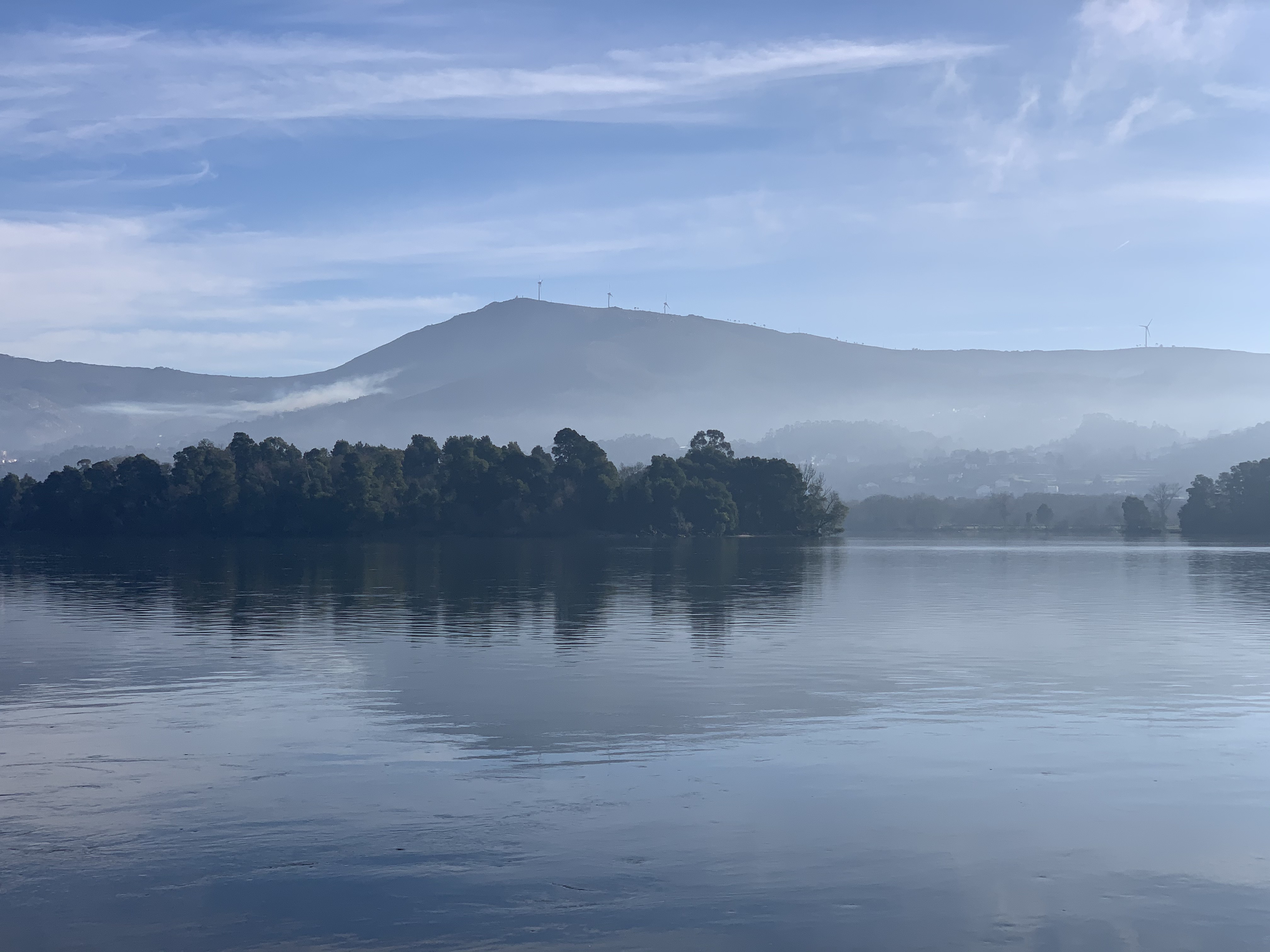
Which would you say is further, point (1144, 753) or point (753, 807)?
point (1144, 753)

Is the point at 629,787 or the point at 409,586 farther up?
the point at 409,586

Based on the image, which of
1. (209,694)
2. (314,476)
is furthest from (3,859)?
(314,476)

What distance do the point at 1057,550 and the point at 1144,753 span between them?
14285 centimetres

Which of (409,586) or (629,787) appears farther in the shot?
(409,586)

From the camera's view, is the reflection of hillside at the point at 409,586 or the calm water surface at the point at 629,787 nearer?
the calm water surface at the point at 629,787

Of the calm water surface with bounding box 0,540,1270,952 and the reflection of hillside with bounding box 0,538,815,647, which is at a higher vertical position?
the reflection of hillside with bounding box 0,538,815,647

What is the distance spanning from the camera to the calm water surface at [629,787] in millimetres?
14250

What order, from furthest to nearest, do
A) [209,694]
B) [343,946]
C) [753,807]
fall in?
[209,694] < [753,807] < [343,946]

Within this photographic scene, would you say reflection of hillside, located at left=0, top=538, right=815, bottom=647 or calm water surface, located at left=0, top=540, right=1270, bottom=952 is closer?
calm water surface, located at left=0, top=540, right=1270, bottom=952

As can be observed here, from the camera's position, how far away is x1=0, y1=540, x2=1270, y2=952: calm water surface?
46.8 feet

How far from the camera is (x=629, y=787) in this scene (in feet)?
66.2

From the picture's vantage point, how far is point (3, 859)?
52.7 feet

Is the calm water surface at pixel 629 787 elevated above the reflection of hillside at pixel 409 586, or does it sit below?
below

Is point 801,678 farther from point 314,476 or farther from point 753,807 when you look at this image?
point 314,476
